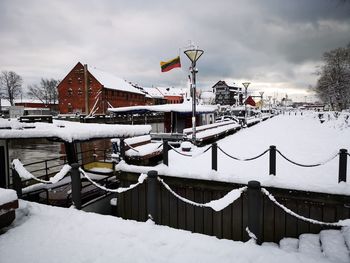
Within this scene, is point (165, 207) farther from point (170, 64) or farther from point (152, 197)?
point (170, 64)

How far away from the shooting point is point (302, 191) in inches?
215

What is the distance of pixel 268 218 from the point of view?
572 centimetres

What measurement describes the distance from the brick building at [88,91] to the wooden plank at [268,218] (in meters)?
48.3

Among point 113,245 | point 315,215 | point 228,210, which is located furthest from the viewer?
point 228,210

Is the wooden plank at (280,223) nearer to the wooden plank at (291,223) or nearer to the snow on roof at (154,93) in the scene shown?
the wooden plank at (291,223)

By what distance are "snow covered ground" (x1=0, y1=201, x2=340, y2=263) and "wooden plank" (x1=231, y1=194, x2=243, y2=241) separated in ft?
5.30

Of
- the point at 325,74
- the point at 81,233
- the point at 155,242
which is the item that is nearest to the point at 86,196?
the point at 81,233

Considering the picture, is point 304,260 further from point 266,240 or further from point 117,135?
point 117,135

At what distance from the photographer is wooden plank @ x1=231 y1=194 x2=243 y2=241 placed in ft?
19.7

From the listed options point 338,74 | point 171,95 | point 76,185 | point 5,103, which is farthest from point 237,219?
point 5,103

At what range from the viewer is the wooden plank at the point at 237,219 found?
19.7ft

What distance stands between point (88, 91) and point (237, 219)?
169 feet

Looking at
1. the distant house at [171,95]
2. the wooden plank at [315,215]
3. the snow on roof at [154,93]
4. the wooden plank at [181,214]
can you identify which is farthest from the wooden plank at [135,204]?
the distant house at [171,95]

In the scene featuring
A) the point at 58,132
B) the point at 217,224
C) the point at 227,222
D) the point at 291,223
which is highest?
the point at 58,132
